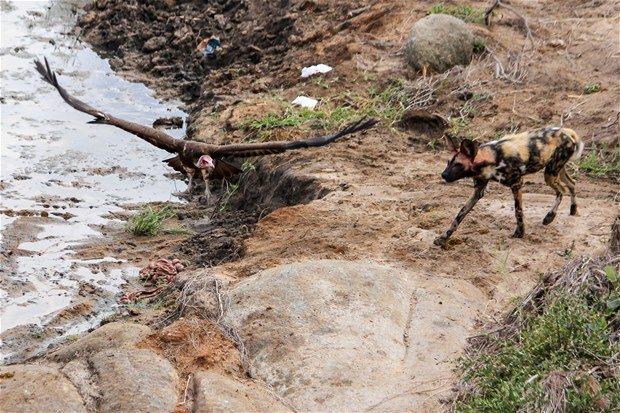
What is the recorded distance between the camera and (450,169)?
8.40m

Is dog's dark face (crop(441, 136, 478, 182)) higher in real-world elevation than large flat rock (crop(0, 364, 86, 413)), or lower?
higher

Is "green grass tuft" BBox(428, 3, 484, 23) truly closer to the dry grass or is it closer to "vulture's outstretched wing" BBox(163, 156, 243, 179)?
"vulture's outstretched wing" BBox(163, 156, 243, 179)

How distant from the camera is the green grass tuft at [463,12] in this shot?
14.2 m

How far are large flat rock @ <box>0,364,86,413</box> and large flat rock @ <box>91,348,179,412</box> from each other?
0.18m

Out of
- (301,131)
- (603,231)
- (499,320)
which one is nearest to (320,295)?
(499,320)

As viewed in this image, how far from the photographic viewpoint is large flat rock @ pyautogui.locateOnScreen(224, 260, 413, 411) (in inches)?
245

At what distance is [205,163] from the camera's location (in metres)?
10.3

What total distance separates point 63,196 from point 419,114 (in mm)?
4409

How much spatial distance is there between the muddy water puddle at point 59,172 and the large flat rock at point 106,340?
208 cm

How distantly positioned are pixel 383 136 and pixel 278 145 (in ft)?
8.22

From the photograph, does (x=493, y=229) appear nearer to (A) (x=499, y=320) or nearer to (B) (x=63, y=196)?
(A) (x=499, y=320)

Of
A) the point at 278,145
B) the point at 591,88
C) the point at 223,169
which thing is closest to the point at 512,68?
the point at 591,88

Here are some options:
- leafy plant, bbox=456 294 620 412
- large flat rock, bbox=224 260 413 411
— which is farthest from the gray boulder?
leafy plant, bbox=456 294 620 412

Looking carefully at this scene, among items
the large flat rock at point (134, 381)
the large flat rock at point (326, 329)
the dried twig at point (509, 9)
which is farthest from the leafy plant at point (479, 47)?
the large flat rock at point (134, 381)
